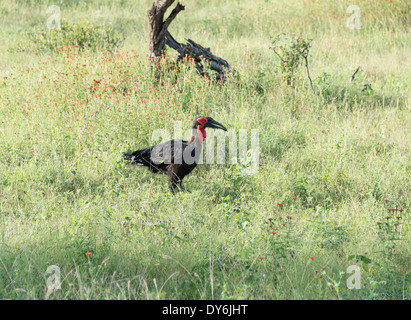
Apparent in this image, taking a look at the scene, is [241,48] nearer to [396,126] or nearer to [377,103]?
[377,103]

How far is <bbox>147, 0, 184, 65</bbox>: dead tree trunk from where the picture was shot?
25.2 feet

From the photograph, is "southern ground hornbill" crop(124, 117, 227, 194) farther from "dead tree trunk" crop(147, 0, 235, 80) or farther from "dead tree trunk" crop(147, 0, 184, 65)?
"dead tree trunk" crop(147, 0, 184, 65)

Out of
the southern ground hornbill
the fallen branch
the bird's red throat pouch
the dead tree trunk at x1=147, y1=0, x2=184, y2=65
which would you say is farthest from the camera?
the fallen branch

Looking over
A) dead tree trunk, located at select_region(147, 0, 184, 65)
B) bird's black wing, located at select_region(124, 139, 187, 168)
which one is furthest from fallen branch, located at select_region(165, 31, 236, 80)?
bird's black wing, located at select_region(124, 139, 187, 168)

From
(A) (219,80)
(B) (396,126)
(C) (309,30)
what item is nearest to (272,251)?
(B) (396,126)

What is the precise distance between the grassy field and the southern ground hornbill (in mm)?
224

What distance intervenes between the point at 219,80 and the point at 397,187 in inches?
151

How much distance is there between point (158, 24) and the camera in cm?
786

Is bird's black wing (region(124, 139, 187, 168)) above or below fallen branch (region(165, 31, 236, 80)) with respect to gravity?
below

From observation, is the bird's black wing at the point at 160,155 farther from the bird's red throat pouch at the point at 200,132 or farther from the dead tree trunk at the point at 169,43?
the dead tree trunk at the point at 169,43

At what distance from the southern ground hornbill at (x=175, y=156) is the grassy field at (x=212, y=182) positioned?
0.22 metres

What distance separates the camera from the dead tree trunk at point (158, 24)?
7.69m

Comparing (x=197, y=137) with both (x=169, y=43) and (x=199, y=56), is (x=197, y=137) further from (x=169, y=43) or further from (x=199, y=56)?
(x=169, y=43)

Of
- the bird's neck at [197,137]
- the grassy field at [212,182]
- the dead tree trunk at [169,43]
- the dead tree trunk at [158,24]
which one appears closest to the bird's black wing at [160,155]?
the bird's neck at [197,137]
